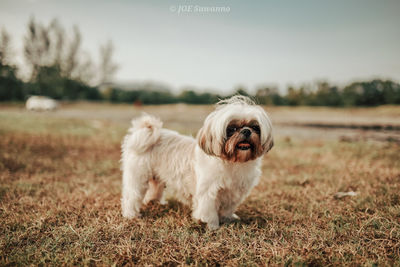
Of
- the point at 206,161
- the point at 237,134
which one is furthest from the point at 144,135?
the point at 237,134

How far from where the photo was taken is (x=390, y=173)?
515 centimetres

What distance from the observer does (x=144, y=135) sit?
12.0ft

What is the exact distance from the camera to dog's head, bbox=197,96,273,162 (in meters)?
2.95

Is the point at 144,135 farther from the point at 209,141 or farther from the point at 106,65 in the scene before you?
the point at 106,65

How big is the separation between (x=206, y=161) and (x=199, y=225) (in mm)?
802

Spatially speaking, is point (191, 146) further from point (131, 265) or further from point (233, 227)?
point (131, 265)

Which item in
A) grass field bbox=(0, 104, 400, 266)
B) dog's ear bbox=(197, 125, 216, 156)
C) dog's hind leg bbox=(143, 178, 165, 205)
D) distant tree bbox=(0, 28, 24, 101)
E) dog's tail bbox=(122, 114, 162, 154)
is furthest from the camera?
distant tree bbox=(0, 28, 24, 101)

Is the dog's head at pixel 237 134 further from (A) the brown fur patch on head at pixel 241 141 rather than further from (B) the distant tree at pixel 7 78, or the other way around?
(B) the distant tree at pixel 7 78

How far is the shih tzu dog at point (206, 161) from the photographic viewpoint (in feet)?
9.84

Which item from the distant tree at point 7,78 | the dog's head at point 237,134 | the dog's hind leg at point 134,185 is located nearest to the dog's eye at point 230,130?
the dog's head at point 237,134

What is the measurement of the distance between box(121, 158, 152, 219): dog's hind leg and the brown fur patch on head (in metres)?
1.31

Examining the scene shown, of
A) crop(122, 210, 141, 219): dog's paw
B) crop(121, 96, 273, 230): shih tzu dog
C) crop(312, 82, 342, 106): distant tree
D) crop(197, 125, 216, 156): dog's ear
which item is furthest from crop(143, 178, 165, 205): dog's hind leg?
crop(312, 82, 342, 106): distant tree

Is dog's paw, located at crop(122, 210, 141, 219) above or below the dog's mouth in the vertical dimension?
below

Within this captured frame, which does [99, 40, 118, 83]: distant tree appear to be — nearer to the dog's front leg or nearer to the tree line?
the tree line
